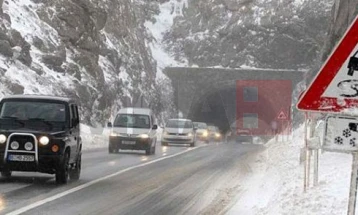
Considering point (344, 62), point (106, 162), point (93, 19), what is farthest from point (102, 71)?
point (344, 62)

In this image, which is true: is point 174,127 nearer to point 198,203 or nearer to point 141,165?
point 141,165

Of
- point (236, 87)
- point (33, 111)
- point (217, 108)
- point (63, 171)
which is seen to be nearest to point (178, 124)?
point (33, 111)

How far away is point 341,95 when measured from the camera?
19.2 ft

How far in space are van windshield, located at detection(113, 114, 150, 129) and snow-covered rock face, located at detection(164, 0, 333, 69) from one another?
41.6 meters

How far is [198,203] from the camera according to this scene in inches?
446

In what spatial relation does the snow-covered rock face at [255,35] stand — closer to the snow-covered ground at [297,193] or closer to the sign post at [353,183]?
the snow-covered ground at [297,193]

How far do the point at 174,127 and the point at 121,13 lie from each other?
2545cm

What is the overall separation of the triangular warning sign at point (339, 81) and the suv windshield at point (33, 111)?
335 inches

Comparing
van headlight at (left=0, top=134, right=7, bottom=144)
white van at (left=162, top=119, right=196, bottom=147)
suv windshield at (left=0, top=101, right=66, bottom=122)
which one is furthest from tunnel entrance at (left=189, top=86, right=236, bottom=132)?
van headlight at (left=0, top=134, right=7, bottom=144)

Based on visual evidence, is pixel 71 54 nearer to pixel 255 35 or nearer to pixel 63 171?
pixel 63 171

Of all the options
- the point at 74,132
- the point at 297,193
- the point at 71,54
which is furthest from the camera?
the point at 71,54

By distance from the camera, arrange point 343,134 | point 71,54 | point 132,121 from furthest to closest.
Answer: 1. point 71,54
2. point 132,121
3. point 343,134

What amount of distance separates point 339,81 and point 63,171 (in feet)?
27.4

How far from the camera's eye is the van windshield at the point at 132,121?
1077 inches
